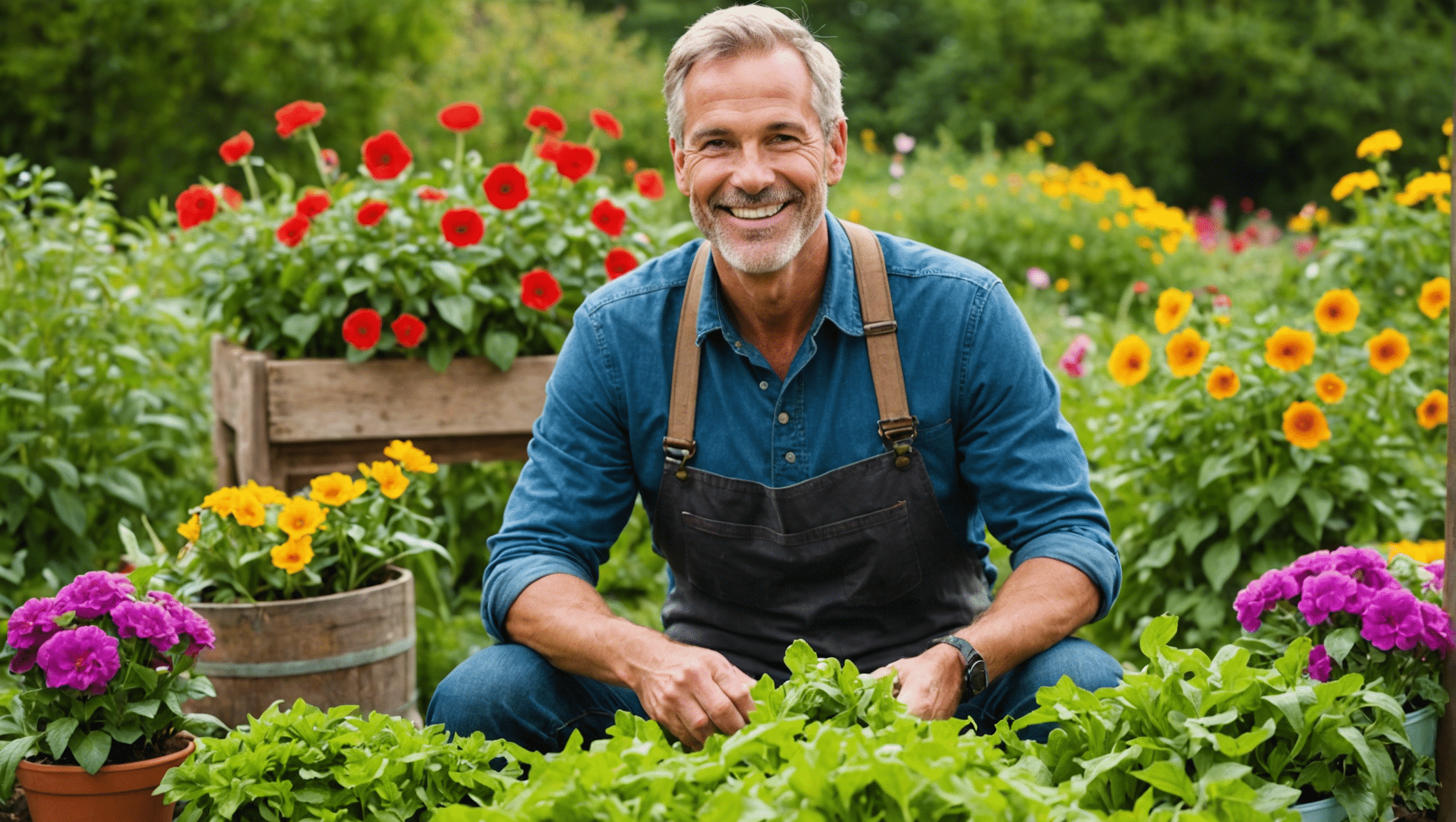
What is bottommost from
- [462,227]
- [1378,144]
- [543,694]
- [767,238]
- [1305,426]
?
[543,694]

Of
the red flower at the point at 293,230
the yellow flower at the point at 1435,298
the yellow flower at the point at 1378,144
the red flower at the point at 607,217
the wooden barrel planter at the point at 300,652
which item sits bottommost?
the wooden barrel planter at the point at 300,652

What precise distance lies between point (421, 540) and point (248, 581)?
0.32 m

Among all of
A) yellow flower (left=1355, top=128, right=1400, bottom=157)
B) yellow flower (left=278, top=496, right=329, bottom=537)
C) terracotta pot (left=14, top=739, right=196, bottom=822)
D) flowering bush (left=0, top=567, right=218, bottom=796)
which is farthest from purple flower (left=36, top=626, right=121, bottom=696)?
yellow flower (left=1355, top=128, right=1400, bottom=157)

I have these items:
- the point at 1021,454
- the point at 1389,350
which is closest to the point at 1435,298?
the point at 1389,350

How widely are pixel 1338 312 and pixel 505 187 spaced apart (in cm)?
193

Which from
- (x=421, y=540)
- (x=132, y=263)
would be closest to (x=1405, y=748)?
(x=421, y=540)

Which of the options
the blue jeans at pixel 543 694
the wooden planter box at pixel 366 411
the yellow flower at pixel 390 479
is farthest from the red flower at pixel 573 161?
the blue jeans at pixel 543 694

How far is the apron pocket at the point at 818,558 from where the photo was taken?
2.07 metres

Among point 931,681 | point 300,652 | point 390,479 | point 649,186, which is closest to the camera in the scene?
point 931,681

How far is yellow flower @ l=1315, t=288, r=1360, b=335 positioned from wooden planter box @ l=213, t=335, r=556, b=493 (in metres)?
1.78

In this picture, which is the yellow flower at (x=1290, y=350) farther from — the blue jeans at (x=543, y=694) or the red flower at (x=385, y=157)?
the red flower at (x=385, y=157)

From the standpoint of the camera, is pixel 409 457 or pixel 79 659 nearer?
pixel 79 659

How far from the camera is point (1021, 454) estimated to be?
6.55 feet

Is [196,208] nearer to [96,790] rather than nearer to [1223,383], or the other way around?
[96,790]
